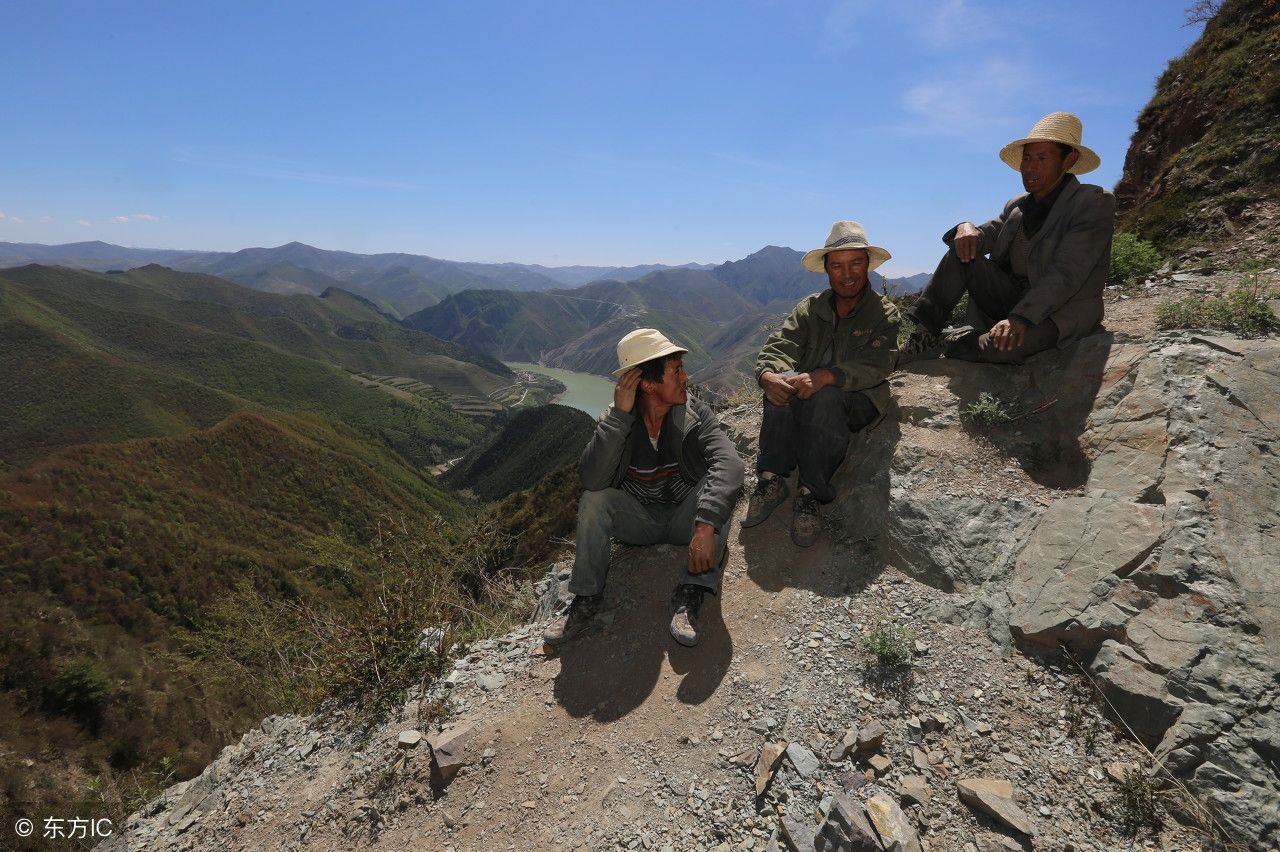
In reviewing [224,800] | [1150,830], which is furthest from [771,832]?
[224,800]

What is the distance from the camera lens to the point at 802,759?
3.14m

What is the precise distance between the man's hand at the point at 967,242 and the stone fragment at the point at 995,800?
4.40 metres

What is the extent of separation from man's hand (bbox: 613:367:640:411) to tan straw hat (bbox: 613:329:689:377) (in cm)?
6

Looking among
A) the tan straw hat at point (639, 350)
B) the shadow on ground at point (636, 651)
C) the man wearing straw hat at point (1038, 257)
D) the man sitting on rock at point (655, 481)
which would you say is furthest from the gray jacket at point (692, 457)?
the man wearing straw hat at point (1038, 257)

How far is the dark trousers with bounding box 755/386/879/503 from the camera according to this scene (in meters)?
4.59

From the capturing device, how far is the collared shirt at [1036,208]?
15.9ft

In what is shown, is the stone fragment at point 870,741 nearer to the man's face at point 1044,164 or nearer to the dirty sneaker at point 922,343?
the dirty sneaker at point 922,343

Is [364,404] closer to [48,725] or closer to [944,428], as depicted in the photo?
[48,725]

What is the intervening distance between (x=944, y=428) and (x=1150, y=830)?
314cm

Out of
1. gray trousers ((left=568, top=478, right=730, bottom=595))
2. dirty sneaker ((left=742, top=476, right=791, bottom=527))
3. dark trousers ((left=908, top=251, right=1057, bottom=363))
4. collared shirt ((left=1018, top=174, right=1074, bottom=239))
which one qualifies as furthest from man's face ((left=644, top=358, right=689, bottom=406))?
collared shirt ((left=1018, top=174, right=1074, bottom=239))

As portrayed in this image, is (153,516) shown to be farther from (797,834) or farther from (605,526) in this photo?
(797,834)

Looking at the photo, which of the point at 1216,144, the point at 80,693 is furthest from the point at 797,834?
the point at 80,693

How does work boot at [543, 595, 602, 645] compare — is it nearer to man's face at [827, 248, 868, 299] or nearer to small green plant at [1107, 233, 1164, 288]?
man's face at [827, 248, 868, 299]

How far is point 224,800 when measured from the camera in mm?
4352
